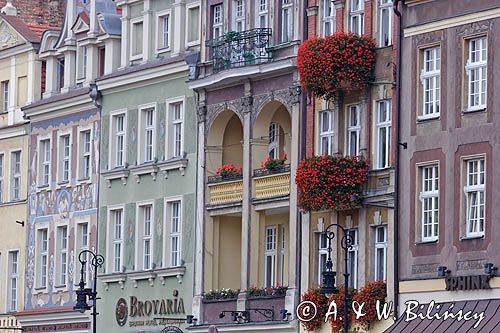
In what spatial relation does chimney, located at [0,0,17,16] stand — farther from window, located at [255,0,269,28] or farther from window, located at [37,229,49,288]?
window, located at [255,0,269,28]

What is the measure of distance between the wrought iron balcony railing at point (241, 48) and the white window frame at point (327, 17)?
2.41m

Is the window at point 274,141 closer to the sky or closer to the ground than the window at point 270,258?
closer to the sky

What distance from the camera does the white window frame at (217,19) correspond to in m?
62.6

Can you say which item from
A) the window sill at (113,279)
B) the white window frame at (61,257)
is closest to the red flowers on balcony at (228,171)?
the window sill at (113,279)

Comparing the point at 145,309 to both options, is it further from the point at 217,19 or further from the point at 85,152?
the point at 217,19

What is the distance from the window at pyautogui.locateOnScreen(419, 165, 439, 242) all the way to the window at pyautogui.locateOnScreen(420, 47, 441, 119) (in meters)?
1.37

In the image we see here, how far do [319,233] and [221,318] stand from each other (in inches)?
208

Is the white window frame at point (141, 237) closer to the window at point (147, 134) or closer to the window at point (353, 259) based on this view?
the window at point (147, 134)

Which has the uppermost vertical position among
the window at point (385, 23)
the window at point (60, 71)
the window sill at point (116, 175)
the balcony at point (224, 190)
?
the window at point (60, 71)

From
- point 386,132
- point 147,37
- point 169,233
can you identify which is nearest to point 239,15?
point 147,37

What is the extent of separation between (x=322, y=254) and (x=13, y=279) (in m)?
19.2

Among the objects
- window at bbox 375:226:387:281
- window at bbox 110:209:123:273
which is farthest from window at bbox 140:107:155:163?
window at bbox 375:226:387:281

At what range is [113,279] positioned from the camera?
66875 millimetres

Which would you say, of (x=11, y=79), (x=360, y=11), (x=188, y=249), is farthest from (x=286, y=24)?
(x=11, y=79)
